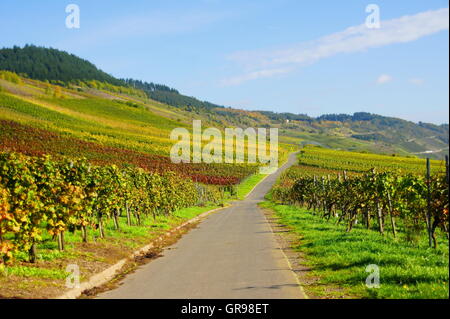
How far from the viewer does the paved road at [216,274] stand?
9820mm

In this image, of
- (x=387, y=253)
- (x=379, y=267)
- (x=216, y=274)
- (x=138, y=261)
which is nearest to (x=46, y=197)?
(x=138, y=261)

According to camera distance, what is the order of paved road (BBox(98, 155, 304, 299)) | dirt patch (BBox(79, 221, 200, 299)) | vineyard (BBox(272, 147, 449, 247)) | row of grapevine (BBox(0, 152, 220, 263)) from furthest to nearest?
vineyard (BBox(272, 147, 449, 247)) → row of grapevine (BBox(0, 152, 220, 263)) → dirt patch (BBox(79, 221, 200, 299)) → paved road (BBox(98, 155, 304, 299))

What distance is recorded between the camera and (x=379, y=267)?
1099 cm

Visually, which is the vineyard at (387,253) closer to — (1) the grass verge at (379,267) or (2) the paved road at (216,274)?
(1) the grass verge at (379,267)

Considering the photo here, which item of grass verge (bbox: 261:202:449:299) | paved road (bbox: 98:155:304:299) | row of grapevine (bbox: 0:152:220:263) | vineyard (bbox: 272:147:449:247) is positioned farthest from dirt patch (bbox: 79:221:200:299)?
vineyard (bbox: 272:147:449:247)

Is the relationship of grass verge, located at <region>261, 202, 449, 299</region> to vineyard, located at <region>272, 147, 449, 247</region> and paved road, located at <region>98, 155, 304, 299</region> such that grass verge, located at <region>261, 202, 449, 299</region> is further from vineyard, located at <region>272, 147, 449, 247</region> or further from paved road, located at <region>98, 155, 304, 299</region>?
vineyard, located at <region>272, 147, 449, 247</region>

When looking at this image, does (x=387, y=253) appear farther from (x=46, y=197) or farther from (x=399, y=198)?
(x=399, y=198)

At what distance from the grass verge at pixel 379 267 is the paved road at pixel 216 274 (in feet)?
2.80

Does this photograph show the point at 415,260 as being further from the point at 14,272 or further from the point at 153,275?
the point at 14,272

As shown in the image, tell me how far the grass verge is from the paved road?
0.85 metres

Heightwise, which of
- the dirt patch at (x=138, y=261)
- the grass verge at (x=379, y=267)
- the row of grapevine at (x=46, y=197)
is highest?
the row of grapevine at (x=46, y=197)

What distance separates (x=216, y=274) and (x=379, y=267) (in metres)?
4.06

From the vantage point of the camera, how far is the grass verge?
8859 mm

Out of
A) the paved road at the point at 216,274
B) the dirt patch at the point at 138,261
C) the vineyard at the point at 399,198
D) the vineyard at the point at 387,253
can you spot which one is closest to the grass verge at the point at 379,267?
the vineyard at the point at 387,253
